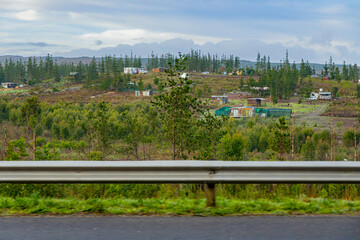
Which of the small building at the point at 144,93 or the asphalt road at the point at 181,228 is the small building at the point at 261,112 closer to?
the small building at the point at 144,93

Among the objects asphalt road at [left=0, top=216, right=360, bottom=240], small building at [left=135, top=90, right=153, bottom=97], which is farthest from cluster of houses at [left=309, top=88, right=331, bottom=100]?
asphalt road at [left=0, top=216, right=360, bottom=240]

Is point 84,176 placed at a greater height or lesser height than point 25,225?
greater

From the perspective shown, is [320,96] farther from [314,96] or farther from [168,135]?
[168,135]

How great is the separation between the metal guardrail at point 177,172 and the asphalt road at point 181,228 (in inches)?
16.1

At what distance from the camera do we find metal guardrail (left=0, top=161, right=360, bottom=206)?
14.4 feet

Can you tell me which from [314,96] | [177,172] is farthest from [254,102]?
[177,172]

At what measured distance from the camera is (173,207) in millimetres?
4629

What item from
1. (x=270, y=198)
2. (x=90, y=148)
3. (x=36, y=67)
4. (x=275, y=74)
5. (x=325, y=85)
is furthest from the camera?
(x=36, y=67)

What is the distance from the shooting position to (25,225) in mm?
4027

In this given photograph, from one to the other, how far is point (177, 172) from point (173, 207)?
0.49 m

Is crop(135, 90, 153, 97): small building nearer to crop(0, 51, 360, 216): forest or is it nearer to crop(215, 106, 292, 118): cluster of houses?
crop(0, 51, 360, 216): forest

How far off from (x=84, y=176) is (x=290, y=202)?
243cm

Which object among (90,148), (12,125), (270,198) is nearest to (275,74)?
(12,125)

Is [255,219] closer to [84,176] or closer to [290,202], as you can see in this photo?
[290,202]
